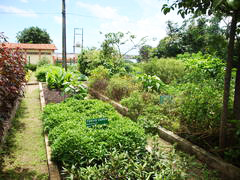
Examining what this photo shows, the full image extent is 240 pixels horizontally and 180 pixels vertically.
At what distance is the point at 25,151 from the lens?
396cm

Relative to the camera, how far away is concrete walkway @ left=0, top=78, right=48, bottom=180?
3.25 meters

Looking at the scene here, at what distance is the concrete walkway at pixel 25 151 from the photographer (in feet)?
10.7

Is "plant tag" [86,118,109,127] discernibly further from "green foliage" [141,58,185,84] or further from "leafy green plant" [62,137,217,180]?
"green foliage" [141,58,185,84]

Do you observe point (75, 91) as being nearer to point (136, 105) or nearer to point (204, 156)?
point (136, 105)

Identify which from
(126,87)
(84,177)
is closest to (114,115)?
(84,177)

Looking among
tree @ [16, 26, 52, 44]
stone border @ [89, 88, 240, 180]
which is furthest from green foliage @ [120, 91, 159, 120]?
tree @ [16, 26, 52, 44]

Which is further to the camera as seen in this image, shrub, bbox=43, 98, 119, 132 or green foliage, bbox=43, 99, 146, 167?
shrub, bbox=43, 98, 119, 132

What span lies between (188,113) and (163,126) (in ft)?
3.01

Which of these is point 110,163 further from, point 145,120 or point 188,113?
point 145,120

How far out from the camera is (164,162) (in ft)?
10.0

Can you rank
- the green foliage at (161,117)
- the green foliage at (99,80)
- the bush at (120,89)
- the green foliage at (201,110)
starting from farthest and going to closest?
1. the green foliage at (99,80)
2. the bush at (120,89)
3. the green foliage at (161,117)
4. the green foliage at (201,110)

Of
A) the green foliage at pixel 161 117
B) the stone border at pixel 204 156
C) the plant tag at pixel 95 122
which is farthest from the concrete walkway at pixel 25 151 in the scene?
the stone border at pixel 204 156

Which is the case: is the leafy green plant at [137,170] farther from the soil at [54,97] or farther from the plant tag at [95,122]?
the soil at [54,97]

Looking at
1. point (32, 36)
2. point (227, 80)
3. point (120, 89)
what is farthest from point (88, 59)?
point (32, 36)
